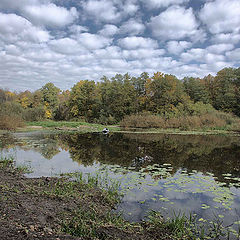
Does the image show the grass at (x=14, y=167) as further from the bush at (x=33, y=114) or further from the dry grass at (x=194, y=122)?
the bush at (x=33, y=114)

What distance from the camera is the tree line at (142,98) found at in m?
34.5

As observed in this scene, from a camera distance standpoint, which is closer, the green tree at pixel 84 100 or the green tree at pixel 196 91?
the green tree at pixel 196 91

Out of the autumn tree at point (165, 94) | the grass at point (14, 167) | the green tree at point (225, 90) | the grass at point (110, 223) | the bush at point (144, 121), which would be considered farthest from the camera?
the green tree at point (225, 90)

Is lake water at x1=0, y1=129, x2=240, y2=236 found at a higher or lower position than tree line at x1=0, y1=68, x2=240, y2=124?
lower

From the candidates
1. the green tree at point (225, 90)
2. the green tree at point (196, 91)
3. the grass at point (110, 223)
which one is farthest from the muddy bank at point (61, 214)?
the green tree at point (196, 91)

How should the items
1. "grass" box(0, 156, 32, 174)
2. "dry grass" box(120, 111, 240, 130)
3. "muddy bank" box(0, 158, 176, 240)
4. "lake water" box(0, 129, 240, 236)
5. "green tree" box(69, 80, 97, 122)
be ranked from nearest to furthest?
"muddy bank" box(0, 158, 176, 240) → "lake water" box(0, 129, 240, 236) → "grass" box(0, 156, 32, 174) → "dry grass" box(120, 111, 240, 130) → "green tree" box(69, 80, 97, 122)

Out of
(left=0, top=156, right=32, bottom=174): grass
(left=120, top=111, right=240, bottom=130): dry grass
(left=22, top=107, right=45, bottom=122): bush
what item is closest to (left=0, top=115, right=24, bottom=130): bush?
(left=22, top=107, right=45, bottom=122): bush

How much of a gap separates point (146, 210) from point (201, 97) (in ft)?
127

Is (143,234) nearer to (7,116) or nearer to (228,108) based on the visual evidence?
(7,116)

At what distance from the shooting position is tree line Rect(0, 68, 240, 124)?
34.5m

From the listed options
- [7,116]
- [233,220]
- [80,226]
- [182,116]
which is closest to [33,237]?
[80,226]

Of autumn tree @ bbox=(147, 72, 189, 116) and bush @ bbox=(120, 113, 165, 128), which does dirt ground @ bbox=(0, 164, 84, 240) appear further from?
autumn tree @ bbox=(147, 72, 189, 116)

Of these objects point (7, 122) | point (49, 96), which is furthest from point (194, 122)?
point (49, 96)

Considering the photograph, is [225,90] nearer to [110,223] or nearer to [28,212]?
[110,223]
